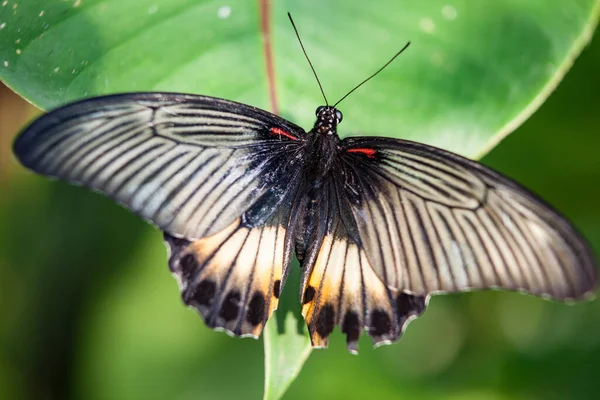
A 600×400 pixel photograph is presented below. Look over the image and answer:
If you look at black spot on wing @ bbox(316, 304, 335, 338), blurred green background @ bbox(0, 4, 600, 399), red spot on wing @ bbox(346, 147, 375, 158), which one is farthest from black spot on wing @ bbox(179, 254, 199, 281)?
blurred green background @ bbox(0, 4, 600, 399)

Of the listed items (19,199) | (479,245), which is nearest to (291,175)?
(479,245)

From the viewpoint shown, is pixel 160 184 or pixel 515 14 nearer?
pixel 160 184

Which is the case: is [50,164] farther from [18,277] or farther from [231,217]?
[18,277]

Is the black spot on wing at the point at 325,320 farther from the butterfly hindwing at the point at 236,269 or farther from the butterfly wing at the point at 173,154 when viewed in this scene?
the butterfly wing at the point at 173,154

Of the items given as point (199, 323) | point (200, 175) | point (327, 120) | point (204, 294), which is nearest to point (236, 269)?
point (204, 294)

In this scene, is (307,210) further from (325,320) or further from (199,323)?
(199,323)

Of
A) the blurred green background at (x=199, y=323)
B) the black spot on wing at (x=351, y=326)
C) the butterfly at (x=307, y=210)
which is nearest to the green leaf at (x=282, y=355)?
the butterfly at (x=307, y=210)
